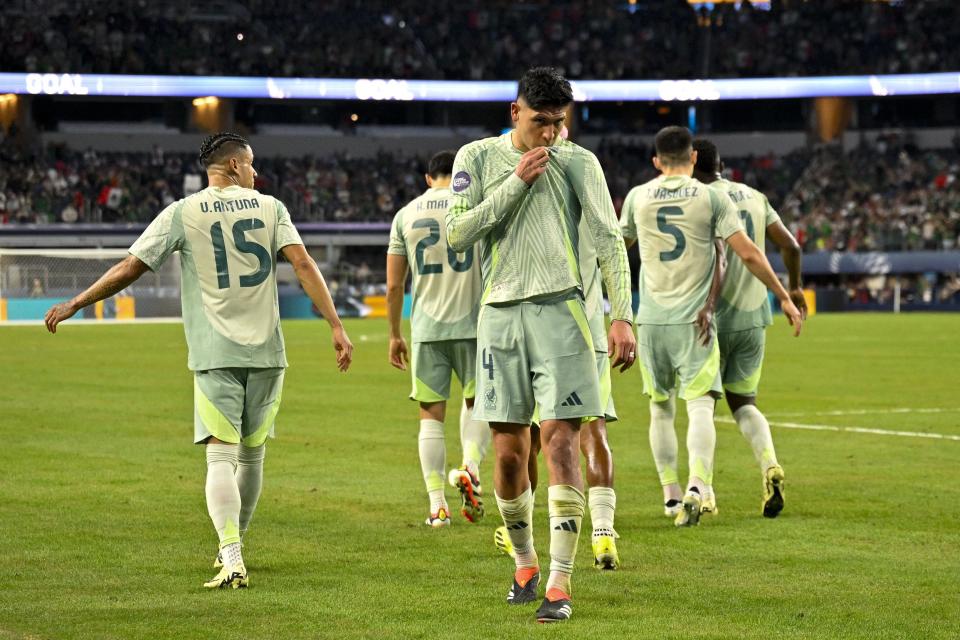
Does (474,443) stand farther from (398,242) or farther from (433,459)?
(398,242)

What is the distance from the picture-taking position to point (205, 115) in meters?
63.9

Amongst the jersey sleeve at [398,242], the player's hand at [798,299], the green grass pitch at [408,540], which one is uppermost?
the jersey sleeve at [398,242]

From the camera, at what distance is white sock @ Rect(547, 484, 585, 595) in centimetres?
646

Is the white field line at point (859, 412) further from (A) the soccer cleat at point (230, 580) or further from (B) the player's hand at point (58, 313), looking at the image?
(B) the player's hand at point (58, 313)

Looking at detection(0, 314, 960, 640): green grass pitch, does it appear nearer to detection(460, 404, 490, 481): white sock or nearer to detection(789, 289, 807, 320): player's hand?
detection(460, 404, 490, 481): white sock

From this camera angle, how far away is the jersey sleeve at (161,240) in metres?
7.47

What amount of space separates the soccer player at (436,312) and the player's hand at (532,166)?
3533 millimetres

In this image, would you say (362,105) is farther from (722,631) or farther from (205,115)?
(722,631)

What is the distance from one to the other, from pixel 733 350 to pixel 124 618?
16.8 feet

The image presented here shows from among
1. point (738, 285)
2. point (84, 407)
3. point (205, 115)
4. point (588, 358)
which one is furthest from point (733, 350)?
point (205, 115)

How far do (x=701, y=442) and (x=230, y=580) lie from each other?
3593mm

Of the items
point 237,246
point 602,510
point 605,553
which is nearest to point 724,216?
point 602,510

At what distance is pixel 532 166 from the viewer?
6250 millimetres

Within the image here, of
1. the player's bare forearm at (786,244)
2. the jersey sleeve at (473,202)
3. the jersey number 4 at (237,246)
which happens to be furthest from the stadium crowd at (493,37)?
the jersey sleeve at (473,202)
